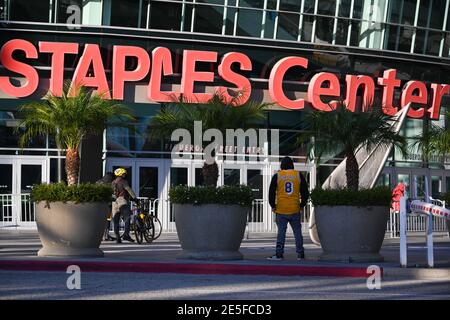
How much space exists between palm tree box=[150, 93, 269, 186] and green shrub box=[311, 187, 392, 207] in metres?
2.03

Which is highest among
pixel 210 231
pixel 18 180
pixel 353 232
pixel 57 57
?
pixel 57 57

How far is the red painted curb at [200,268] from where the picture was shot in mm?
15727

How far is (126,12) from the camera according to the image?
1438 inches

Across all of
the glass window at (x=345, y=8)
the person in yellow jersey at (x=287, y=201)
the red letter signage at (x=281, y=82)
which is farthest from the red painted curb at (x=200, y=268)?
the glass window at (x=345, y=8)

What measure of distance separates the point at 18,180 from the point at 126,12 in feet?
23.8

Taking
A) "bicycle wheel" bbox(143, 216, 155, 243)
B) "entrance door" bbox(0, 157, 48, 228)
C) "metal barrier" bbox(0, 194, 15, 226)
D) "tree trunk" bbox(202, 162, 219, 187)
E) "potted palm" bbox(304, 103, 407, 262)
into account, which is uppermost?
→ "tree trunk" bbox(202, 162, 219, 187)

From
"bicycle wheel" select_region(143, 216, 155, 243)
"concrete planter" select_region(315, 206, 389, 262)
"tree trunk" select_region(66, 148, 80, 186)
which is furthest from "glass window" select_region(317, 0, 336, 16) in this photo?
"concrete planter" select_region(315, 206, 389, 262)

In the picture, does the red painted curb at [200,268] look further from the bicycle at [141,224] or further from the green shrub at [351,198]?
the bicycle at [141,224]

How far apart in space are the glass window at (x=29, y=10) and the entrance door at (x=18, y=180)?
508 cm

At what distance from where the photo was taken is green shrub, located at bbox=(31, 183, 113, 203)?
17.2 m

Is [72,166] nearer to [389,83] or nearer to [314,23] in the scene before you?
[314,23]

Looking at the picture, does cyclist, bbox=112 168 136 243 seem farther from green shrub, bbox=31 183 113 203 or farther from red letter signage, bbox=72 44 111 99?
red letter signage, bbox=72 44 111 99

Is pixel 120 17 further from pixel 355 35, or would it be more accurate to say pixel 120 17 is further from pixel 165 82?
pixel 355 35
